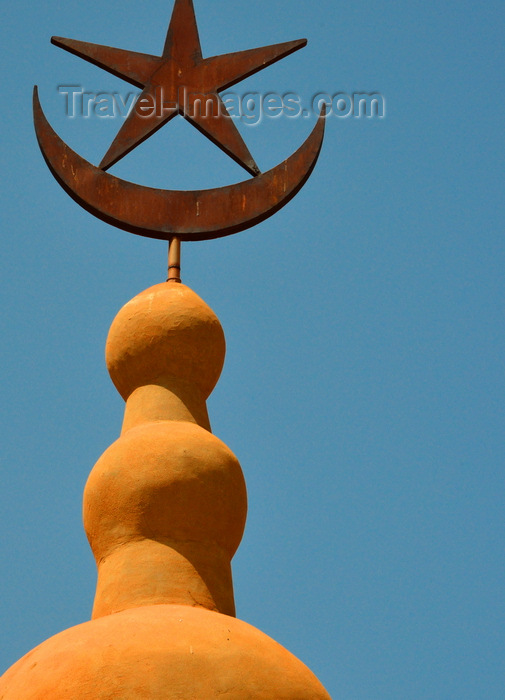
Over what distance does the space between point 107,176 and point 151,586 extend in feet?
13.9

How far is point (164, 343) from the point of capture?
9.25 m

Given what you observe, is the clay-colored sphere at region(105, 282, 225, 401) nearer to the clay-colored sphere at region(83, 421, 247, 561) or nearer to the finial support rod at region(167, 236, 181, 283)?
the finial support rod at region(167, 236, 181, 283)

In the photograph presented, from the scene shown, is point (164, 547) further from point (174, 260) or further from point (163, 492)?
point (174, 260)

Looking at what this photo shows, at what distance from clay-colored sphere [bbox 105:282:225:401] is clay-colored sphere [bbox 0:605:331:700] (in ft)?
8.06

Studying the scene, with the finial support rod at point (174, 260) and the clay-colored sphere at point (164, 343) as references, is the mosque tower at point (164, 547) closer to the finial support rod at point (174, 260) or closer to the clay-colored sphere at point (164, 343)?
the clay-colored sphere at point (164, 343)

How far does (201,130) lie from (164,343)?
2.81 m

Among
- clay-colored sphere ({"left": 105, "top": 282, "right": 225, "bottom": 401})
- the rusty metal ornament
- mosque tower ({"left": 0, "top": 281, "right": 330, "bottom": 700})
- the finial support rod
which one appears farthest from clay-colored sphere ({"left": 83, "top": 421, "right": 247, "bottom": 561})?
the rusty metal ornament

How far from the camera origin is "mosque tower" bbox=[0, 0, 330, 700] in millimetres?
6844

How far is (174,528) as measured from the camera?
8.11 metres

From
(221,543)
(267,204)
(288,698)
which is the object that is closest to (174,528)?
(221,543)

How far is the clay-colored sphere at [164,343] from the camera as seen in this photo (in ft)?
30.4

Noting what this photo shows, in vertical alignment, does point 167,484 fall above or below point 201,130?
below

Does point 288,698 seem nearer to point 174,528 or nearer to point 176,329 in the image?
point 174,528

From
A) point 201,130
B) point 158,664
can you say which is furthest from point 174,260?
point 158,664
